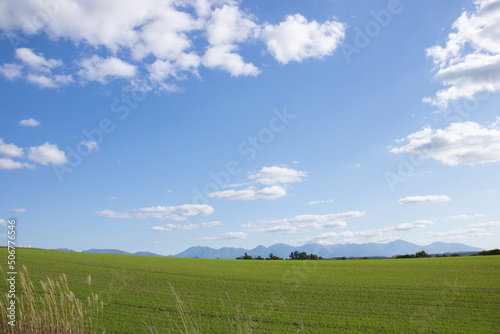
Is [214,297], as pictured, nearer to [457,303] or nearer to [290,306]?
[290,306]

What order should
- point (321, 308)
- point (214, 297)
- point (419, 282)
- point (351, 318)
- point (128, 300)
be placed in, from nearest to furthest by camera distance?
point (351, 318)
point (321, 308)
point (128, 300)
point (214, 297)
point (419, 282)

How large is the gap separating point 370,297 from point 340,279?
240 inches

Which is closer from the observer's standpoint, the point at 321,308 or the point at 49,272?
the point at 321,308

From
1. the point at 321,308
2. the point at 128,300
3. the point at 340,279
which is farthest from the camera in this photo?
the point at 340,279

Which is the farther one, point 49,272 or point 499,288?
point 49,272

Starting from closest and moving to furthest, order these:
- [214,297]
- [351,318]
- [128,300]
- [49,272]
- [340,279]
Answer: [351,318] → [128,300] → [214,297] → [340,279] → [49,272]

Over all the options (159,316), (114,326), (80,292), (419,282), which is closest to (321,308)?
(159,316)

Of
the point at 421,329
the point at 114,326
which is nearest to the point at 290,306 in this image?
the point at 421,329

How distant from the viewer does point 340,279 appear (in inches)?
857

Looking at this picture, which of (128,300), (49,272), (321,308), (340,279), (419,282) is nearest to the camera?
(321,308)

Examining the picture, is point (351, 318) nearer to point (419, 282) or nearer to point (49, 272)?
point (419, 282)

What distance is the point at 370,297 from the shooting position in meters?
15.8

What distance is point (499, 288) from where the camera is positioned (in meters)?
16.7

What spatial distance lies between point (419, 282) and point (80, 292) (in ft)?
62.2
